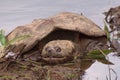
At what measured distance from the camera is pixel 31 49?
6758 mm

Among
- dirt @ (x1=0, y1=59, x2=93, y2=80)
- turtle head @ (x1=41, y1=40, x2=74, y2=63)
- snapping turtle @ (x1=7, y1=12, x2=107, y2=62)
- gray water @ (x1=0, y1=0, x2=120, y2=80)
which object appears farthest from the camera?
gray water @ (x1=0, y1=0, x2=120, y2=80)

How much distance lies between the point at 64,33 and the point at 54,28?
332 mm

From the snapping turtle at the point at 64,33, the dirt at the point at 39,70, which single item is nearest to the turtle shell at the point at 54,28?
the snapping turtle at the point at 64,33

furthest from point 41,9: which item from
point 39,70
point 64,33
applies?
point 39,70

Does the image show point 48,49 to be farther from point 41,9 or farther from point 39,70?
point 41,9

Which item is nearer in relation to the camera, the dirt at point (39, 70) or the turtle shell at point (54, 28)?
the dirt at point (39, 70)

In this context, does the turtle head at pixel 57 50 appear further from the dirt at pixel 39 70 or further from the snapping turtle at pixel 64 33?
the dirt at pixel 39 70

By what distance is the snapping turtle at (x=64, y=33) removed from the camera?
262 inches

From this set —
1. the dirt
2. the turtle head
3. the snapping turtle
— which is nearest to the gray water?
the snapping turtle

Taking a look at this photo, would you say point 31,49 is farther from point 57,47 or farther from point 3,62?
point 3,62

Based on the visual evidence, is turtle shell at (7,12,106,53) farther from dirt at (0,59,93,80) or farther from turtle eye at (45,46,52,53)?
dirt at (0,59,93,80)

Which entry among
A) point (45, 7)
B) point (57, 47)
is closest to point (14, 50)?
point (57, 47)

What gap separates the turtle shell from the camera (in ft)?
22.0

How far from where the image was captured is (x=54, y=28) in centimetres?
675
